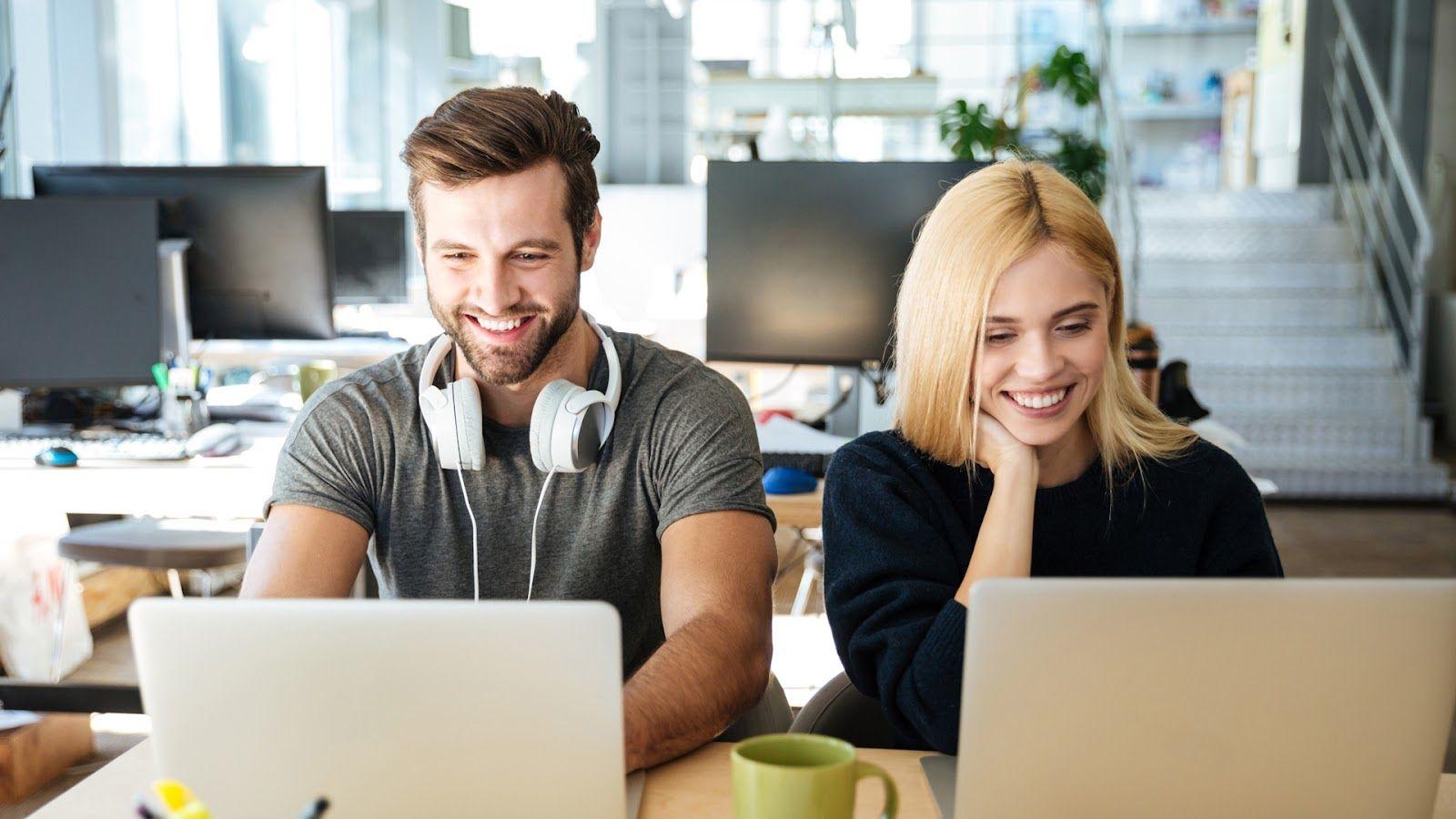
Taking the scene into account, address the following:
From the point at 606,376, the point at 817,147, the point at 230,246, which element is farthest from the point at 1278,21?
the point at 606,376

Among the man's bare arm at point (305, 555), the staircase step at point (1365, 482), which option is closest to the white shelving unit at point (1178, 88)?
the staircase step at point (1365, 482)

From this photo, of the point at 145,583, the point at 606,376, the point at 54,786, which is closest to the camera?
the point at 606,376

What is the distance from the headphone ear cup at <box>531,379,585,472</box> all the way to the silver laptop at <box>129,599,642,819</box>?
584mm

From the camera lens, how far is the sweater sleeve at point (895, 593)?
3.48 feet

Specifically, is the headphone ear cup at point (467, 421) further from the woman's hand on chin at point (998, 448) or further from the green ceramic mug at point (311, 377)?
the green ceramic mug at point (311, 377)

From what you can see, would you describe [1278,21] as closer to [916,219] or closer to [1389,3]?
[1389,3]

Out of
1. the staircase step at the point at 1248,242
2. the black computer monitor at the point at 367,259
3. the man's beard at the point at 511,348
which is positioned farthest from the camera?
the staircase step at the point at 1248,242

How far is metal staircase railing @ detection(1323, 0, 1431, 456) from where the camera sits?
535cm

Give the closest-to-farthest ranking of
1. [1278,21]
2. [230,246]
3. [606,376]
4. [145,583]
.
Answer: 1. [606,376]
2. [230,246]
3. [145,583]
4. [1278,21]

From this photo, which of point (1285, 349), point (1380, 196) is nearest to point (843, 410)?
point (1285, 349)

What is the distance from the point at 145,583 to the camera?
3.41m

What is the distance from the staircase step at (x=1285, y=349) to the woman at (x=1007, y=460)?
14.7 feet

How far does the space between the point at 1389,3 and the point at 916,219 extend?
18.3 ft

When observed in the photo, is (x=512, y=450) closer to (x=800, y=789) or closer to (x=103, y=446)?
(x=800, y=789)
